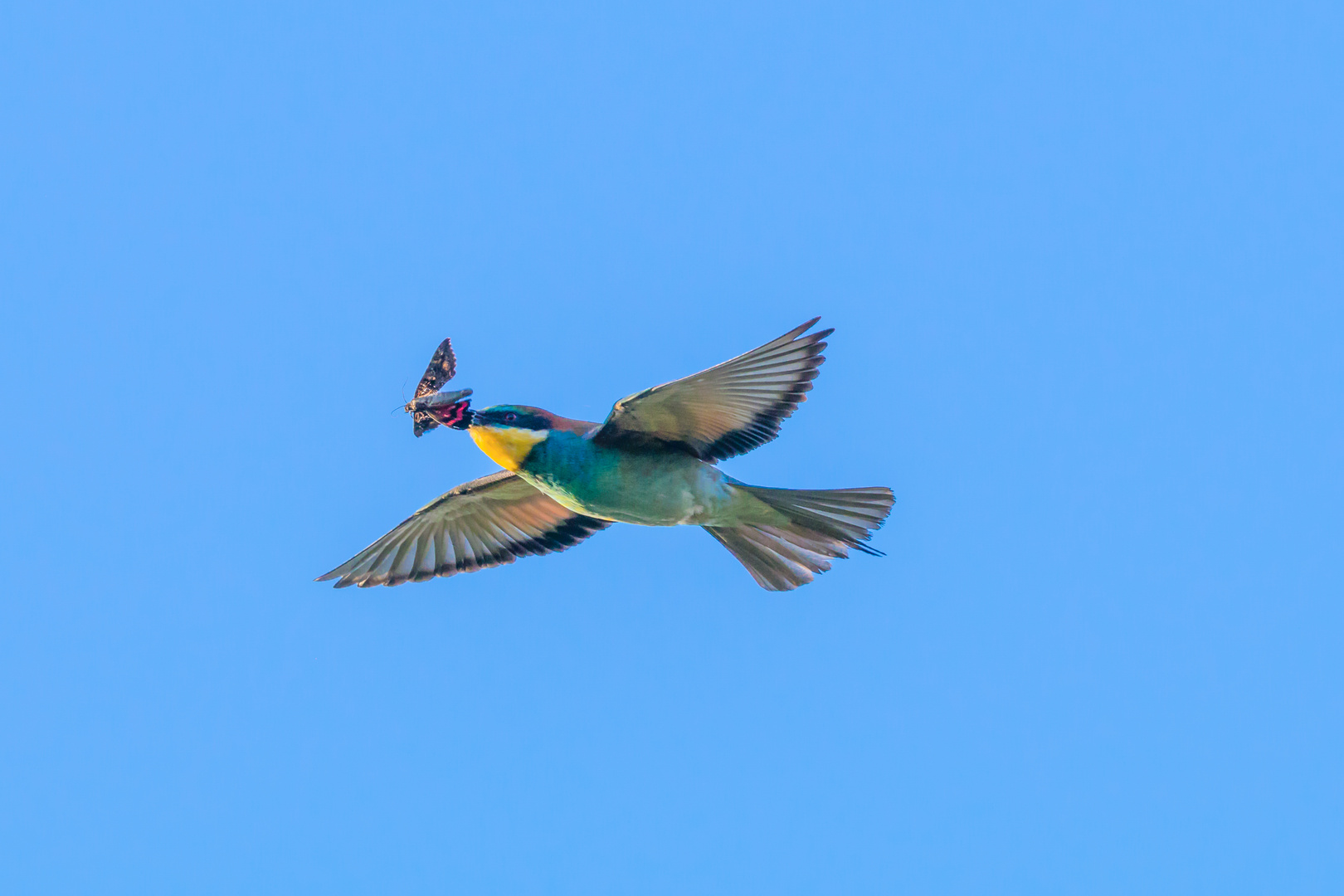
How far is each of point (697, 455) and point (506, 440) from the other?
3.74 feet

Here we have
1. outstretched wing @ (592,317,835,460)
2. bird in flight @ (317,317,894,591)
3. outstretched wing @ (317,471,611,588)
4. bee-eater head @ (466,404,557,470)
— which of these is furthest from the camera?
outstretched wing @ (317,471,611,588)

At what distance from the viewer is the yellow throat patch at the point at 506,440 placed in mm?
8461

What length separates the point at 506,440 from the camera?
8469mm

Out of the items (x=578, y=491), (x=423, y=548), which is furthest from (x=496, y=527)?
(x=578, y=491)

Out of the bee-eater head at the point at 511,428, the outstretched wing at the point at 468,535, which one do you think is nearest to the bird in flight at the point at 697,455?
the bee-eater head at the point at 511,428

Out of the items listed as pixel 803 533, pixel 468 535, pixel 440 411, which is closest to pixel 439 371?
pixel 440 411

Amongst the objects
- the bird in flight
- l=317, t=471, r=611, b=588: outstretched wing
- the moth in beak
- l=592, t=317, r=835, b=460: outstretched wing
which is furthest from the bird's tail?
the moth in beak

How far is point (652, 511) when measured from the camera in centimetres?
857

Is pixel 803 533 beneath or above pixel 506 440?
beneath

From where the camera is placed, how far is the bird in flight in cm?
821

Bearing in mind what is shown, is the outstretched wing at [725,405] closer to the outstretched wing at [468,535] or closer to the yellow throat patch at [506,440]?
the yellow throat patch at [506,440]

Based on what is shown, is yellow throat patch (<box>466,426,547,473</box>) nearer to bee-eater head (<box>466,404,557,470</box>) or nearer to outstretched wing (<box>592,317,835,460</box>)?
bee-eater head (<box>466,404,557,470</box>)

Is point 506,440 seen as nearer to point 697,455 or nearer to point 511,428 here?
point 511,428

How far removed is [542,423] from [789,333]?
1.59 m
